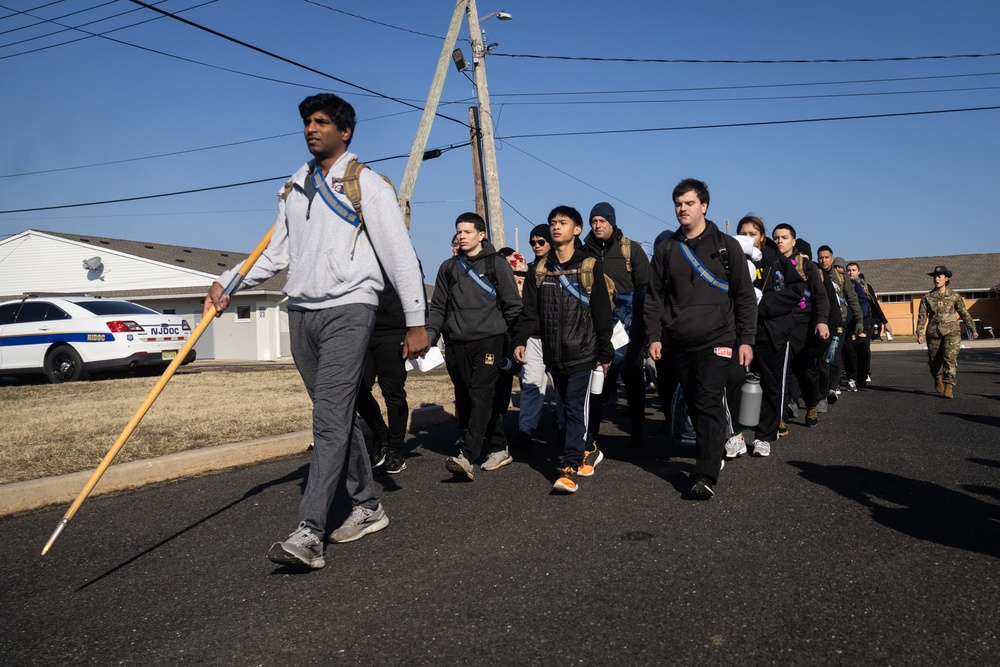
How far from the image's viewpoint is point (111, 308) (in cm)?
1586

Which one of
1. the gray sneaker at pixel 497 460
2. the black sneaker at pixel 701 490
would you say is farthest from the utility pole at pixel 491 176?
the black sneaker at pixel 701 490

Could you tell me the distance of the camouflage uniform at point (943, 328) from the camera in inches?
470

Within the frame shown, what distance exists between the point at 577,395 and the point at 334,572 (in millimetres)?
→ 2453

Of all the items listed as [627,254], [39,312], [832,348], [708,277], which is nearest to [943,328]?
[832,348]

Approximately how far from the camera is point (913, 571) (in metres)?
3.66

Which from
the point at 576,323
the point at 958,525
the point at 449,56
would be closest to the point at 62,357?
Answer: the point at 449,56

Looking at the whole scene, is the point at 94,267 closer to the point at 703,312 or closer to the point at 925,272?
the point at 703,312

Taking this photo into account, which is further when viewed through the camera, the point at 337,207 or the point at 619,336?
the point at 619,336

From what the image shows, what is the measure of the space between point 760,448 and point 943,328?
22.4ft

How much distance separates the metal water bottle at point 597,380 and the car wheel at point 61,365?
1229 centimetres

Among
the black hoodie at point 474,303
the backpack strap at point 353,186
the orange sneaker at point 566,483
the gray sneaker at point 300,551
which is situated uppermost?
the backpack strap at point 353,186

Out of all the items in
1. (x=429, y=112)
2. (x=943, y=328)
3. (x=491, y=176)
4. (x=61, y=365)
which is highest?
(x=429, y=112)

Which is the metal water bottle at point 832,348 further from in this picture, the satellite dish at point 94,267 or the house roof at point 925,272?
the house roof at point 925,272

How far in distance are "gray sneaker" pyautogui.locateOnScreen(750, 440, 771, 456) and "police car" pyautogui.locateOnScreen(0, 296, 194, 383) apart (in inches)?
435
